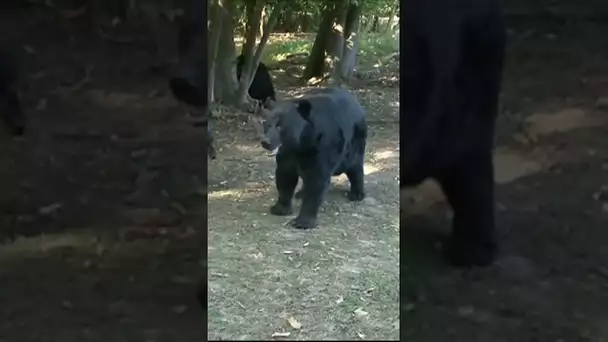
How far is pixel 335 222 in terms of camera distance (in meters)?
1.19

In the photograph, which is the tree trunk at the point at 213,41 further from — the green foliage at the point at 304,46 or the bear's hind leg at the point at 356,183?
the bear's hind leg at the point at 356,183

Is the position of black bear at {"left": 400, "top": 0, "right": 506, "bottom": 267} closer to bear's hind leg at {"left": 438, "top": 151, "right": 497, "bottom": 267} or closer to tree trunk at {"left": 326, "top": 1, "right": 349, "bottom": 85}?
bear's hind leg at {"left": 438, "top": 151, "right": 497, "bottom": 267}

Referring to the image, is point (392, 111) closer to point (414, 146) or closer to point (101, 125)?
point (414, 146)

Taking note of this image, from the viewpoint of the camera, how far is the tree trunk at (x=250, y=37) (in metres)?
0.94

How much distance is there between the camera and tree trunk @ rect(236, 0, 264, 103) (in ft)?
3.10

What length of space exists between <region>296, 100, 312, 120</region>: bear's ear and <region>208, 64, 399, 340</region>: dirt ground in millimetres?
144

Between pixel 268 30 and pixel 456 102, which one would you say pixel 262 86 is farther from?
pixel 456 102

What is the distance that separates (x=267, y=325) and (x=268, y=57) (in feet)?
1.17

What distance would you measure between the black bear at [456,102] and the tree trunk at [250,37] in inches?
8.5

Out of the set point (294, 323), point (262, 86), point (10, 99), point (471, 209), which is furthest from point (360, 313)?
point (10, 99)

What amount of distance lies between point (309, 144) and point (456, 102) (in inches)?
26.1

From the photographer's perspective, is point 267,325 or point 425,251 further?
point 267,325

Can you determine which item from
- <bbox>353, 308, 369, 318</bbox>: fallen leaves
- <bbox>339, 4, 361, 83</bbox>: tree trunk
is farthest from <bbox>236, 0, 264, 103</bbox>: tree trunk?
<bbox>353, 308, 369, 318</bbox>: fallen leaves

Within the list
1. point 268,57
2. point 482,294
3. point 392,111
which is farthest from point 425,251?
point 268,57
